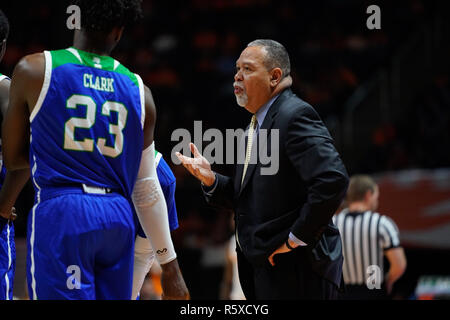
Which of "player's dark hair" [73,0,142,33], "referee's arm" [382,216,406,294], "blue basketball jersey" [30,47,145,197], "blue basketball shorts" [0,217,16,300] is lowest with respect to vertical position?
"referee's arm" [382,216,406,294]

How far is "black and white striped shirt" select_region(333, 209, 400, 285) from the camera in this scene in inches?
249

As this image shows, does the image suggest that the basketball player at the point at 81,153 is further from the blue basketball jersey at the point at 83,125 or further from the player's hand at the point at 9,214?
the player's hand at the point at 9,214

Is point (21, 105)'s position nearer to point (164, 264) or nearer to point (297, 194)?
point (164, 264)

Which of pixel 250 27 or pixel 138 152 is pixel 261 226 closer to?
pixel 138 152

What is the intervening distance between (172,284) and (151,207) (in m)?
0.37

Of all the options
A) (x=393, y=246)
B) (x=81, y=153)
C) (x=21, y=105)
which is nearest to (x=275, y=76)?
(x=81, y=153)

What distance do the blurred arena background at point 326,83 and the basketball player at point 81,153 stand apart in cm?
623

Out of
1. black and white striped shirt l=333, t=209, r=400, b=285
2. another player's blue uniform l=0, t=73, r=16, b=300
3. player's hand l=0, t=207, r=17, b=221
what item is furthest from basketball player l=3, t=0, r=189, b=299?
black and white striped shirt l=333, t=209, r=400, b=285

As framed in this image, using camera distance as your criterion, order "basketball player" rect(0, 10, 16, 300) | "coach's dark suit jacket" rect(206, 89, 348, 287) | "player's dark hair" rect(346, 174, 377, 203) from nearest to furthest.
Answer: "coach's dark suit jacket" rect(206, 89, 348, 287)
"basketball player" rect(0, 10, 16, 300)
"player's dark hair" rect(346, 174, 377, 203)

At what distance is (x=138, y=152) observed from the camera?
300 cm

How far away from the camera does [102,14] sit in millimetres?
2924

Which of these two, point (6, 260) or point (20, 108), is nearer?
point (20, 108)

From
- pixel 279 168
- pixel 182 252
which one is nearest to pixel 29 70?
pixel 279 168

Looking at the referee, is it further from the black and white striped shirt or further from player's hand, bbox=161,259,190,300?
player's hand, bbox=161,259,190,300
